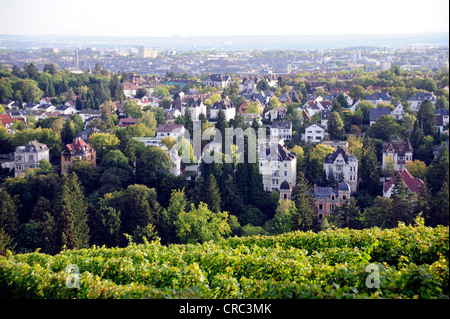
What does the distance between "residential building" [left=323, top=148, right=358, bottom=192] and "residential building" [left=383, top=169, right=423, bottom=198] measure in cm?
175

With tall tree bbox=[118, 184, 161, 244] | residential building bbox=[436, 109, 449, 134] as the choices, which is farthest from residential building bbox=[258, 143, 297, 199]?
residential building bbox=[436, 109, 449, 134]

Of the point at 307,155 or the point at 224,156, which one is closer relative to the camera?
the point at 224,156

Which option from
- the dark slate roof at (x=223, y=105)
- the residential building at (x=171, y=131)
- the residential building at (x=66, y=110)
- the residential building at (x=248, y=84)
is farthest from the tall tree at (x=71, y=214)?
the residential building at (x=248, y=84)

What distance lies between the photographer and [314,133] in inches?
1298

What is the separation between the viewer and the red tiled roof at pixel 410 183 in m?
22.8

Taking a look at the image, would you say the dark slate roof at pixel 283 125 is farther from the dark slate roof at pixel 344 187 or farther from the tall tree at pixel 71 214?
the tall tree at pixel 71 214

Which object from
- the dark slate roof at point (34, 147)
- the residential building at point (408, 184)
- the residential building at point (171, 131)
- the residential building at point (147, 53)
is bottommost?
the residential building at point (408, 184)

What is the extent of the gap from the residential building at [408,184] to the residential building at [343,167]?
1752mm

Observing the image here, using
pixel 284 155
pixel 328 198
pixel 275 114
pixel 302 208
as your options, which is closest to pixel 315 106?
pixel 275 114

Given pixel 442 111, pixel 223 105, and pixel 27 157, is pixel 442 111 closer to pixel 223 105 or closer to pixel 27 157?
pixel 223 105

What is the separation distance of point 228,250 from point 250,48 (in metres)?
144
